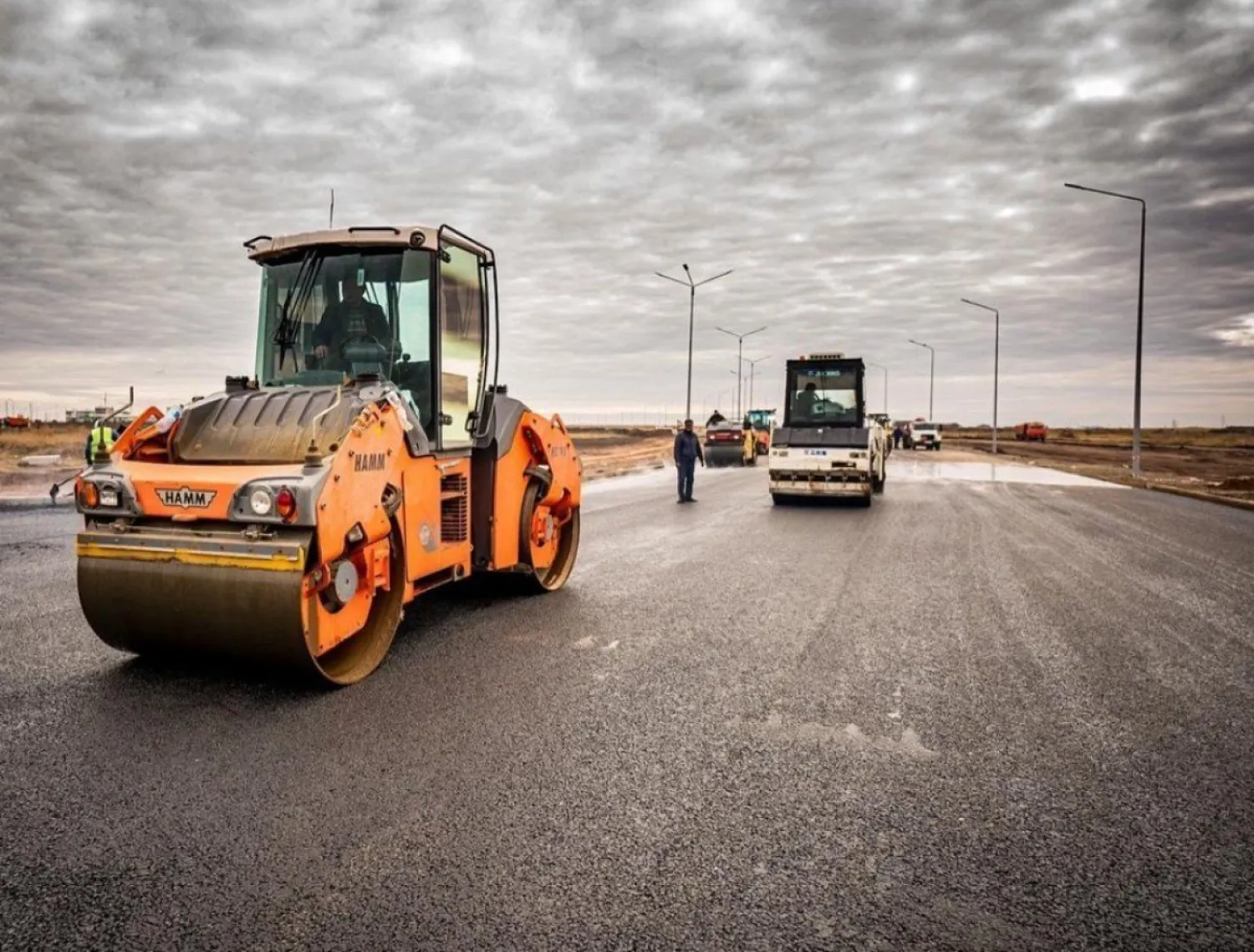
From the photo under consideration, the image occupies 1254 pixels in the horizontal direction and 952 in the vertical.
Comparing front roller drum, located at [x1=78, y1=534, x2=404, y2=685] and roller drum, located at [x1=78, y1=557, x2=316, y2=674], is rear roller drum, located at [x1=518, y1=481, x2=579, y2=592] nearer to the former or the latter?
front roller drum, located at [x1=78, y1=534, x2=404, y2=685]

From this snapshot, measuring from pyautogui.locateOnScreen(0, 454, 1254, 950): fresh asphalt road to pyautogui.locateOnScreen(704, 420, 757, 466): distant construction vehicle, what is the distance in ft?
97.6

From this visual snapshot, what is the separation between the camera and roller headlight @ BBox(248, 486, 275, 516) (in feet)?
14.2

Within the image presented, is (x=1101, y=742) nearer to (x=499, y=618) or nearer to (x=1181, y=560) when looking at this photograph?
(x=499, y=618)

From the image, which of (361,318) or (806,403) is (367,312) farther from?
(806,403)

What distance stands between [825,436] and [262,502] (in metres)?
14.3

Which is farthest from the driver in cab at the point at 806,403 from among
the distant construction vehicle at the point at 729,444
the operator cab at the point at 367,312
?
the distant construction vehicle at the point at 729,444

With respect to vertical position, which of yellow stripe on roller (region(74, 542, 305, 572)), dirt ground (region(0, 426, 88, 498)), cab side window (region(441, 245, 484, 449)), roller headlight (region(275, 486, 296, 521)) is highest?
cab side window (region(441, 245, 484, 449))

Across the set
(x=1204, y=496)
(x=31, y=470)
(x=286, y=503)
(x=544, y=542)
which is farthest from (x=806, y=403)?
(x=31, y=470)

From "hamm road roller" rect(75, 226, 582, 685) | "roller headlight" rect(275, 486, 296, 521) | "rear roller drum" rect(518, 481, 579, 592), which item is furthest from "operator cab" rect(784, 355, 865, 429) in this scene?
"roller headlight" rect(275, 486, 296, 521)

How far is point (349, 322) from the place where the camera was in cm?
586

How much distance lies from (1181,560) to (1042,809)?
8179 mm

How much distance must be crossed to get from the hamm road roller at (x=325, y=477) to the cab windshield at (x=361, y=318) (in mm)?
11

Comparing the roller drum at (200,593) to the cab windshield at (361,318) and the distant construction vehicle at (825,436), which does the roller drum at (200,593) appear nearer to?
the cab windshield at (361,318)

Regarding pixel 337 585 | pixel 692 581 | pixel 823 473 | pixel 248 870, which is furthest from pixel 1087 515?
pixel 248 870
